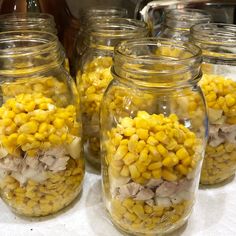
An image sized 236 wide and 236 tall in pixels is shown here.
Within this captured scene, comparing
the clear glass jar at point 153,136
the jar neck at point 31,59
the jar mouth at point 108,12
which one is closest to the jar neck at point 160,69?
the clear glass jar at point 153,136

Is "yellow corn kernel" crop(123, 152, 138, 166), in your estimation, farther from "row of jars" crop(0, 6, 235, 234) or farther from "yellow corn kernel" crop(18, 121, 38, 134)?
"yellow corn kernel" crop(18, 121, 38, 134)

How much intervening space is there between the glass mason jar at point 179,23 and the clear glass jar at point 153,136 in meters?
0.20

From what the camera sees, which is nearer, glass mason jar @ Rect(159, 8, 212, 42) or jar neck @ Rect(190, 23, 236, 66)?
jar neck @ Rect(190, 23, 236, 66)

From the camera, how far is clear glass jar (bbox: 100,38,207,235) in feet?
1.52

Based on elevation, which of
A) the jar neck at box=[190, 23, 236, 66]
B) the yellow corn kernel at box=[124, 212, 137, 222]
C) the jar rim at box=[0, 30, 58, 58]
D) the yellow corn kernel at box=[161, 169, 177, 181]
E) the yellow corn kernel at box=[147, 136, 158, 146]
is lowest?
the yellow corn kernel at box=[124, 212, 137, 222]

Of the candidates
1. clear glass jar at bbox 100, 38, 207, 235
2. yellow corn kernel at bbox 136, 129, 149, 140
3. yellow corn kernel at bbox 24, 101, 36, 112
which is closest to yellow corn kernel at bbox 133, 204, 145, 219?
clear glass jar at bbox 100, 38, 207, 235

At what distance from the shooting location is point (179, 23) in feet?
2.40

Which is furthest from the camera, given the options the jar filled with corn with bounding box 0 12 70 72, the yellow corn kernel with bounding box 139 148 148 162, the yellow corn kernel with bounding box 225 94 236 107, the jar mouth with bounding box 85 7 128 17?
the jar mouth with bounding box 85 7 128 17

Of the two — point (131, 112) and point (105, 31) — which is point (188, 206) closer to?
point (131, 112)

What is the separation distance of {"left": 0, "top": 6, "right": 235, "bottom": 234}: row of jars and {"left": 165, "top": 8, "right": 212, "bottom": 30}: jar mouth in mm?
159

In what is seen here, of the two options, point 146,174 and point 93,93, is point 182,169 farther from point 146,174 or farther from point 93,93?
point 93,93

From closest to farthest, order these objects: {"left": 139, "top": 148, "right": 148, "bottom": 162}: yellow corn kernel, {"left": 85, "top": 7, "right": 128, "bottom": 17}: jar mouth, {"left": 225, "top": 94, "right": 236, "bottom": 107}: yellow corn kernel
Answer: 1. {"left": 139, "top": 148, "right": 148, "bottom": 162}: yellow corn kernel
2. {"left": 225, "top": 94, "right": 236, "bottom": 107}: yellow corn kernel
3. {"left": 85, "top": 7, "right": 128, "bottom": 17}: jar mouth

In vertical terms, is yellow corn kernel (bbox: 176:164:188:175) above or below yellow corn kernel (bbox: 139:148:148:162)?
below

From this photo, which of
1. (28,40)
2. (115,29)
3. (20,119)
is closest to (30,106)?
(20,119)
